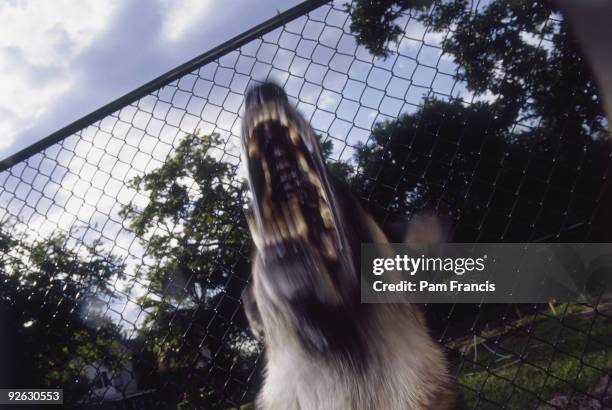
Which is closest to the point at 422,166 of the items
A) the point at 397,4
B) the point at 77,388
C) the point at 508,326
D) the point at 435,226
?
the point at 435,226

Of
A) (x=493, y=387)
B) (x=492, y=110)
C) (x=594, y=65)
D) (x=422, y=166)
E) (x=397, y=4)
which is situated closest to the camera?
(x=594, y=65)

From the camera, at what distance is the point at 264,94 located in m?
1.77

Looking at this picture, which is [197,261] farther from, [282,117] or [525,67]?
[525,67]

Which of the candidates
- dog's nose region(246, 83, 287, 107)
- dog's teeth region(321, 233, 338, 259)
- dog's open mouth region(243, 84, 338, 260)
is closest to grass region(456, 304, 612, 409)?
dog's teeth region(321, 233, 338, 259)

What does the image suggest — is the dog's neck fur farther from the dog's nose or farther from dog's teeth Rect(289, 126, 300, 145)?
the dog's nose

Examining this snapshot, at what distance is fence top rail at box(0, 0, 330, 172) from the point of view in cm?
174

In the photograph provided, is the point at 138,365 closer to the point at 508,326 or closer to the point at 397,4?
the point at 508,326

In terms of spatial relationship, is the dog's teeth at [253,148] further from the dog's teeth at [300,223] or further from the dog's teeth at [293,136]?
the dog's teeth at [300,223]

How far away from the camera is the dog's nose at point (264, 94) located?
176 centimetres

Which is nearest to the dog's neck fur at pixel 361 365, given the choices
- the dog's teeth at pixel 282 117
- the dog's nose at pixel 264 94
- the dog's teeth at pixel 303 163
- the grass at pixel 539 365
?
the dog's teeth at pixel 303 163

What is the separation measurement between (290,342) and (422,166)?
4.06 ft

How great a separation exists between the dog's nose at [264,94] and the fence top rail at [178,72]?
19 cm

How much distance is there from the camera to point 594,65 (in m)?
1.84

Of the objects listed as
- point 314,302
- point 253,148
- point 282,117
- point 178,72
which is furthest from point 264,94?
point 314,302
